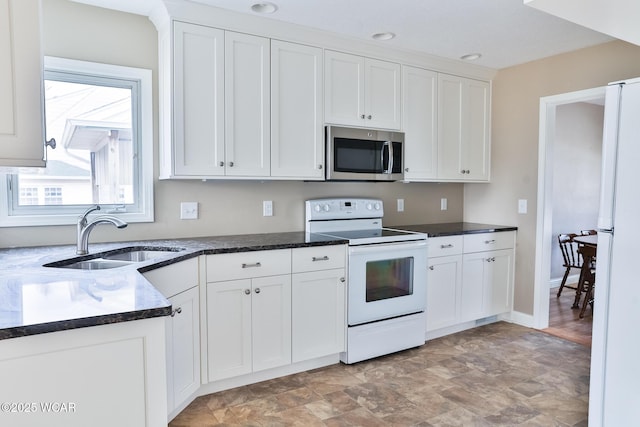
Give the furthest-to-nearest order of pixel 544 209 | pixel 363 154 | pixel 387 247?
pixel 544 209 < pixel 363 154 < pixel 387 247

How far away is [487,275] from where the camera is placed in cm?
383

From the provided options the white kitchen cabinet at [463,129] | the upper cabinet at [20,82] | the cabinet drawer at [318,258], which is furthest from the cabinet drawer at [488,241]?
the upper cabinet at [20,82]

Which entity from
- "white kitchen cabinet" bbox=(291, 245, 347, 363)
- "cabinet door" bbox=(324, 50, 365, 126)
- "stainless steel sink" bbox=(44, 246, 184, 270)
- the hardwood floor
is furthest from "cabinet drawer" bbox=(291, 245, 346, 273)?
the hardwood floor

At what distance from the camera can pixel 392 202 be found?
3.95 metres

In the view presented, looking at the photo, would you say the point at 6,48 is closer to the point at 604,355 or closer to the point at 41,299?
the point at 41,299

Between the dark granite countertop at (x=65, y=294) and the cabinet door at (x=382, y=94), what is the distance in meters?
1.78

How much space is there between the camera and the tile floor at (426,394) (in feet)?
7.66

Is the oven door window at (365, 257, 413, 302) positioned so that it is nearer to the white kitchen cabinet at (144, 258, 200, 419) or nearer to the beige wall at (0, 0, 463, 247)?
the beige wall at (0, 0, 463, 247)

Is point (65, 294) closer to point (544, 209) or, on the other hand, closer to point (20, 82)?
point (20, 82)

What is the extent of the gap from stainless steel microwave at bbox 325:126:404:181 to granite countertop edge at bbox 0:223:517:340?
1.83 ft

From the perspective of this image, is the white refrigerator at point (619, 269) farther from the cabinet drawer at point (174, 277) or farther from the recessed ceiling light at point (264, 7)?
the cabinet drawer at point (174, 277)

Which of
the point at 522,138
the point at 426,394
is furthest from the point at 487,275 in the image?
the point at 426,394

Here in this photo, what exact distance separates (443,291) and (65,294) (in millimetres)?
2879

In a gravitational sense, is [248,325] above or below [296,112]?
below
